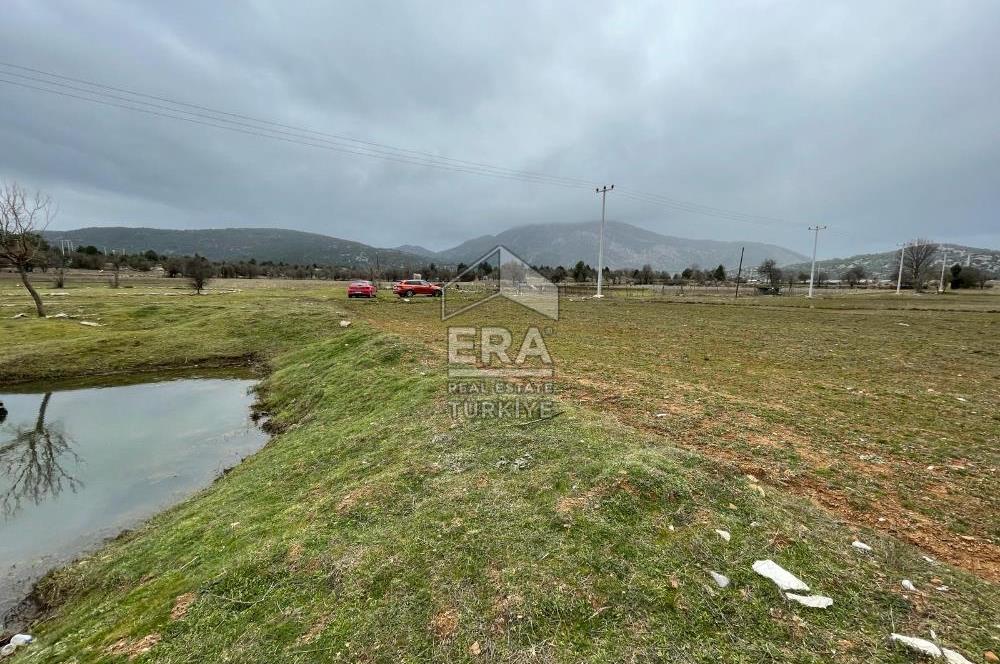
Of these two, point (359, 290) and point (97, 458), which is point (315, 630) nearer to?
point (97, 458)

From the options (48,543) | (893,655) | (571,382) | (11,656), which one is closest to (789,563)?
(893,655)

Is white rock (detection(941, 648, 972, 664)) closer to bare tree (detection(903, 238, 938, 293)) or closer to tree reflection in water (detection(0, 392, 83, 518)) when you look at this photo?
tree reflection in water (detection(0, 392, 83, 518))

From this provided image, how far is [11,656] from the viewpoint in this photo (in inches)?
150

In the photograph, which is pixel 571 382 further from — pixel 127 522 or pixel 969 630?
pixel 127 522

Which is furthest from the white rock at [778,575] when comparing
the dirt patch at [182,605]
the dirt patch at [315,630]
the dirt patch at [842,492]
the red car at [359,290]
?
the red car at [359,290]

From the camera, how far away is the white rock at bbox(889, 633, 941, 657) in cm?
A: 256

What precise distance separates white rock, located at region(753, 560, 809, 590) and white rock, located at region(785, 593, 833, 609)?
7 cm

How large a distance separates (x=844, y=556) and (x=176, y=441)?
11.7 m

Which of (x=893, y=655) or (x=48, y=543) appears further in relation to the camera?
(x=48, y=543)

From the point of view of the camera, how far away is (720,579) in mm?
3193

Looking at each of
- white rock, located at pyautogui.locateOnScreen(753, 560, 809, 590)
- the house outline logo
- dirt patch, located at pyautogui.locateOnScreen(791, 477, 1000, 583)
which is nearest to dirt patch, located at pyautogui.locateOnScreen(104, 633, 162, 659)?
white rock, located at pyautogui.locateOnScreen(753, 560, 809, 590)

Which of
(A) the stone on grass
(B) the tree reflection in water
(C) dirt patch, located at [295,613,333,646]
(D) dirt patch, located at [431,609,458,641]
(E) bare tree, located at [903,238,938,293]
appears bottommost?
(B) the tree reflection in water

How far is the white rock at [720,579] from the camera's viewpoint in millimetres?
3152

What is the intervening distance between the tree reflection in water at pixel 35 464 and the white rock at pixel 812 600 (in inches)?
418
